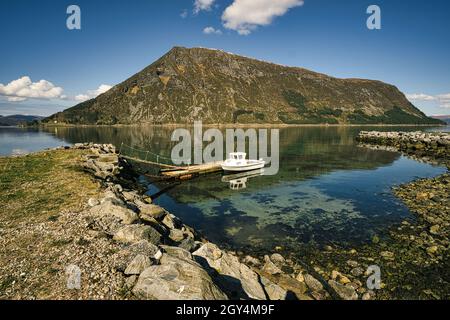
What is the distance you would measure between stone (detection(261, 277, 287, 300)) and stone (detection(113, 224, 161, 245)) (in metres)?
5.71

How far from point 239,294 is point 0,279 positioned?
8993 mm

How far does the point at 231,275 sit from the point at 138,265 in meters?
4.53

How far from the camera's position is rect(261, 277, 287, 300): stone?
12.5m

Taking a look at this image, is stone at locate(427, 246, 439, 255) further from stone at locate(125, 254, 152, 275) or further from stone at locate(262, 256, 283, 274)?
stone at locate(125, 254, 152, 275)

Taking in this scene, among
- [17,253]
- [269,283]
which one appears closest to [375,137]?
[269,283]

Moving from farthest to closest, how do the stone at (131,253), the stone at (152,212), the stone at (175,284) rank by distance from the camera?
the stone at (152,212)
the stone at (131,253)
the stone at (175,284)

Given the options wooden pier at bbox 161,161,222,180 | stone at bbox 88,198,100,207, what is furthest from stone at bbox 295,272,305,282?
wooden pier at bbox 161,161,222,180

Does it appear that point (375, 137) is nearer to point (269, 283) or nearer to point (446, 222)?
point (446, 222)

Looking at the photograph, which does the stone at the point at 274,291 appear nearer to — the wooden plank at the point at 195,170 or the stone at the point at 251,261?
the stone at the point at 251,261

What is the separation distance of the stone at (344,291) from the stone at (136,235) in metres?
9.50

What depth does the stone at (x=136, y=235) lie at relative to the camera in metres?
13.1

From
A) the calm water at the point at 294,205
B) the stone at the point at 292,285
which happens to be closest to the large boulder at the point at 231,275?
the stone at the point at 292,285

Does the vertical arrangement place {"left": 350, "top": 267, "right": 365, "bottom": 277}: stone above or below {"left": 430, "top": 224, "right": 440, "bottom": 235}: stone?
below

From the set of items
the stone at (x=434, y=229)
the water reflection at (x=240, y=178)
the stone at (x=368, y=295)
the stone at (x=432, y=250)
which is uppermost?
the water reflection at (x=240, y=178)
